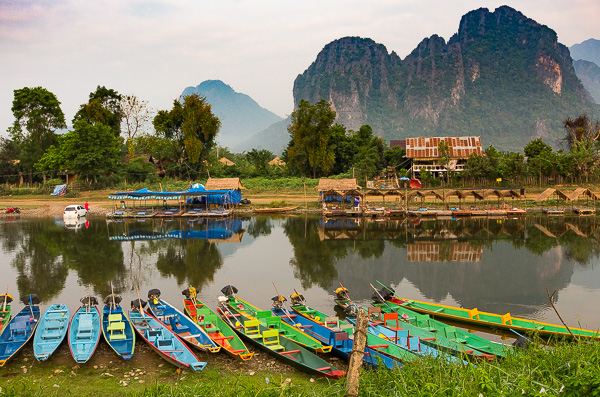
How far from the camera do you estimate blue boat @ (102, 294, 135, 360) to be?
10.9 meters

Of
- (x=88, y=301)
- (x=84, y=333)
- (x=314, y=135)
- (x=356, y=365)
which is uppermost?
(x=314, y=135)

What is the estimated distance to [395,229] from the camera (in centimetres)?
3125

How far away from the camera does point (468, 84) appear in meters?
134

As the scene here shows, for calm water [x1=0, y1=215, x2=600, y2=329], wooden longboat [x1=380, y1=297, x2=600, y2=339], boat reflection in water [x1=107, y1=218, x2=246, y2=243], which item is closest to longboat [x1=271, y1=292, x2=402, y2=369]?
calm water [x1=0, y1=215, x2=600, y2=329]

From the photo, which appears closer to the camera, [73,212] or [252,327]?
[252,327]

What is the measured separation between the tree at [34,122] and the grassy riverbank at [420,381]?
5152 centimetres

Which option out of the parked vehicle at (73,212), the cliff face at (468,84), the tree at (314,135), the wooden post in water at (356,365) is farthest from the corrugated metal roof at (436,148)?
the cliff face at (468,84)

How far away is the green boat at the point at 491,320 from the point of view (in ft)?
38.0

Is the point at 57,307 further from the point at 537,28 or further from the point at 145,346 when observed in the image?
the point at 537,28

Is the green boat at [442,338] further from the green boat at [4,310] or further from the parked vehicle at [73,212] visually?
the parked vehicle at [73,212]

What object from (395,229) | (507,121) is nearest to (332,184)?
(395,229)

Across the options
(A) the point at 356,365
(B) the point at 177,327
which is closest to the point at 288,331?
(B) the point at 177,327

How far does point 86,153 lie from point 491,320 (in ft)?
145

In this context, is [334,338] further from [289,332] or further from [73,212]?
[73,212]
